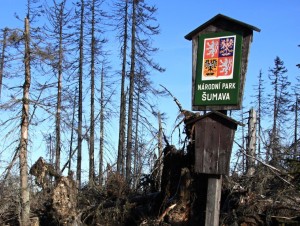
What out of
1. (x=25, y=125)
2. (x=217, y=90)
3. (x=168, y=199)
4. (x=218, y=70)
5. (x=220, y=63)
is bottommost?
(x=168, y=199)

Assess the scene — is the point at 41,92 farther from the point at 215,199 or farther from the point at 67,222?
the point at 215,199

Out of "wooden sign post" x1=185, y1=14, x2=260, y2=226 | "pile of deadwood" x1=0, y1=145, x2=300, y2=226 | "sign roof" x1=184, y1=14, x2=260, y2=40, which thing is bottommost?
"pile of deadwood" x1=0, y1=145, x2=300, y2=226

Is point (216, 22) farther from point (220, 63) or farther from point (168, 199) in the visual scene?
point (168, 199)

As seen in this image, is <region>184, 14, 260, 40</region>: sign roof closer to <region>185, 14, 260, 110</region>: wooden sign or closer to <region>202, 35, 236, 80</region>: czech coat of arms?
<region>185, 14, 260, 110</region>: wooden sign

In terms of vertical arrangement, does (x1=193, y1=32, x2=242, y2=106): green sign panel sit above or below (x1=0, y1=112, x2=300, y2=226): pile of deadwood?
above

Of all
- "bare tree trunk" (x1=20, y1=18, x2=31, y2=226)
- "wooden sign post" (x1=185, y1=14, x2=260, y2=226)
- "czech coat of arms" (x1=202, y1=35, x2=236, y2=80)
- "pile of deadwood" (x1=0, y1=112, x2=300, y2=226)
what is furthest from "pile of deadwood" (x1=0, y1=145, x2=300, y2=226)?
"czech coat of arms" (x1=202, y1=35, x2=236, y2=80)

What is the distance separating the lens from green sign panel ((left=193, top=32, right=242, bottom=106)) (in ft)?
23.5

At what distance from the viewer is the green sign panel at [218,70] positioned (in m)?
→ 7.17

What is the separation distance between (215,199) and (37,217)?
5.35m

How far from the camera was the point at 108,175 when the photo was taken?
11.0 meters

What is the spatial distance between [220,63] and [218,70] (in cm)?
12

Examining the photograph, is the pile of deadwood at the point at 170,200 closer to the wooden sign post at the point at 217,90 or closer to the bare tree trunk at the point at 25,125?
the bare tree trunk at the point at 25,125

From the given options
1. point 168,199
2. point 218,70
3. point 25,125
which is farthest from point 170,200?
point 25,125

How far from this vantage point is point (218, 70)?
7340mm
